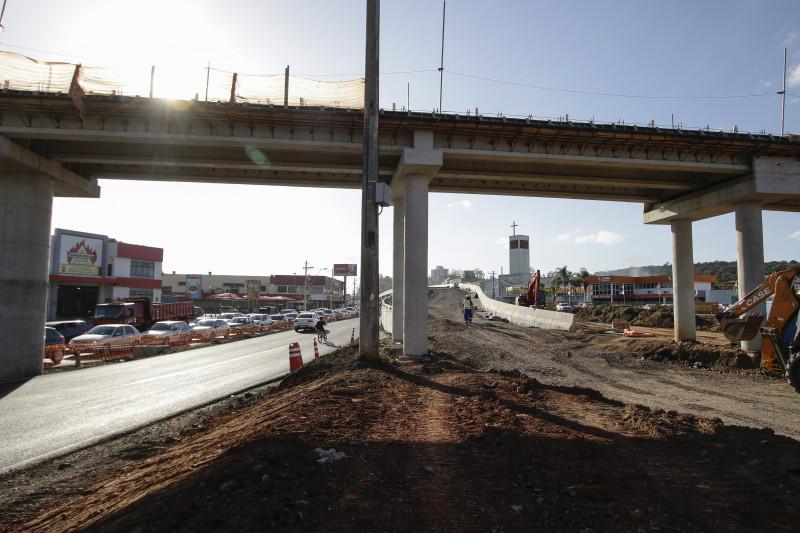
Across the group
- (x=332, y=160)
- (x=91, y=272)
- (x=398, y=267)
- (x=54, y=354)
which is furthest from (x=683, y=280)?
(x=91, y=272)

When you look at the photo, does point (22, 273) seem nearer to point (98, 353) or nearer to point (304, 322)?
point (98, 353)

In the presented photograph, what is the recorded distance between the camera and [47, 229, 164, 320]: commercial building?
40.4 m

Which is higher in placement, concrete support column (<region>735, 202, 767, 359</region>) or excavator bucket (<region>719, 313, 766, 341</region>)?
concrete support column (<region>735, 202, 767, 359</region>)

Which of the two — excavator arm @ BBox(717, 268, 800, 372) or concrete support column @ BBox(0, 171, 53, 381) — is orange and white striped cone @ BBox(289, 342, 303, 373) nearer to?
concrete support column @ BBox(0, 171, 53, 381)

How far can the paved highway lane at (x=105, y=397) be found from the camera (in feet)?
24.2

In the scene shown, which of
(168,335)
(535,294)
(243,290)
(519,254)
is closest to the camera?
(168,335)

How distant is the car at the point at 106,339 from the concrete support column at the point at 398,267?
509 inches

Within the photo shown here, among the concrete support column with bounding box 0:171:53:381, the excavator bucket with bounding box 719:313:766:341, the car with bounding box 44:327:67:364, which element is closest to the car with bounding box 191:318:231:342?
the car with bounding box 44:327:67:364

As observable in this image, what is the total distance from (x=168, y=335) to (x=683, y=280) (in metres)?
28.5

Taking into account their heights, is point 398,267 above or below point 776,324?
above

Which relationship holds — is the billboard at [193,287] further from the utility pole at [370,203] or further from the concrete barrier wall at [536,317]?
the utility pole at [370,203]

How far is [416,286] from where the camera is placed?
54.0 feet

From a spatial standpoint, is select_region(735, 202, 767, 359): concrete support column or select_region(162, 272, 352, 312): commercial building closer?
select_region(735, 202, 767, 359): concrete support column

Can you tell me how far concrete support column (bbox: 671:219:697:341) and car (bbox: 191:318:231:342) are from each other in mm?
27658
